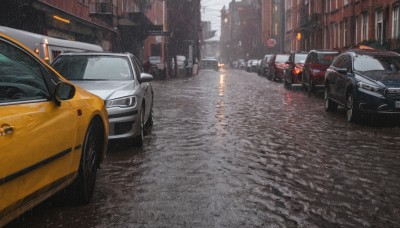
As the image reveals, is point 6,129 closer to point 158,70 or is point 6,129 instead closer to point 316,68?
point 316,68

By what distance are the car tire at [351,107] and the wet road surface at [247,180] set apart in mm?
347

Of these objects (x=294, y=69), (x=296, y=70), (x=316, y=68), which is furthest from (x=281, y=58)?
(x=316, y=68)

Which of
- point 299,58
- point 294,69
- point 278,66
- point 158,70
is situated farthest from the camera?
point 158,70

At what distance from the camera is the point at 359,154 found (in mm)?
7465

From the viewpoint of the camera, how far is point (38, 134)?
141 inches

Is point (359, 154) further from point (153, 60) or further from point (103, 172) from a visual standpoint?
point (153, 60)

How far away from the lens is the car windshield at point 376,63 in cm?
1170

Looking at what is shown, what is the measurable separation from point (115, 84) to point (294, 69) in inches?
655

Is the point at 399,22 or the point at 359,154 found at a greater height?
the point at 399,22

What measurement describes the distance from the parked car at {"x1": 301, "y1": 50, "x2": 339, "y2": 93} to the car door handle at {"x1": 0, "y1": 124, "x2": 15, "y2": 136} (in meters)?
16.6

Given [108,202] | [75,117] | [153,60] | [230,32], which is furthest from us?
[230,32]

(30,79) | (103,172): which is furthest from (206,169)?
(30,79)

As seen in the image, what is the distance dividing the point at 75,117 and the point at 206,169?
8.04 ft

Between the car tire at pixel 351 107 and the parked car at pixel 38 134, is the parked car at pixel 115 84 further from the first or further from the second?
the car tire at pixel 351 107
